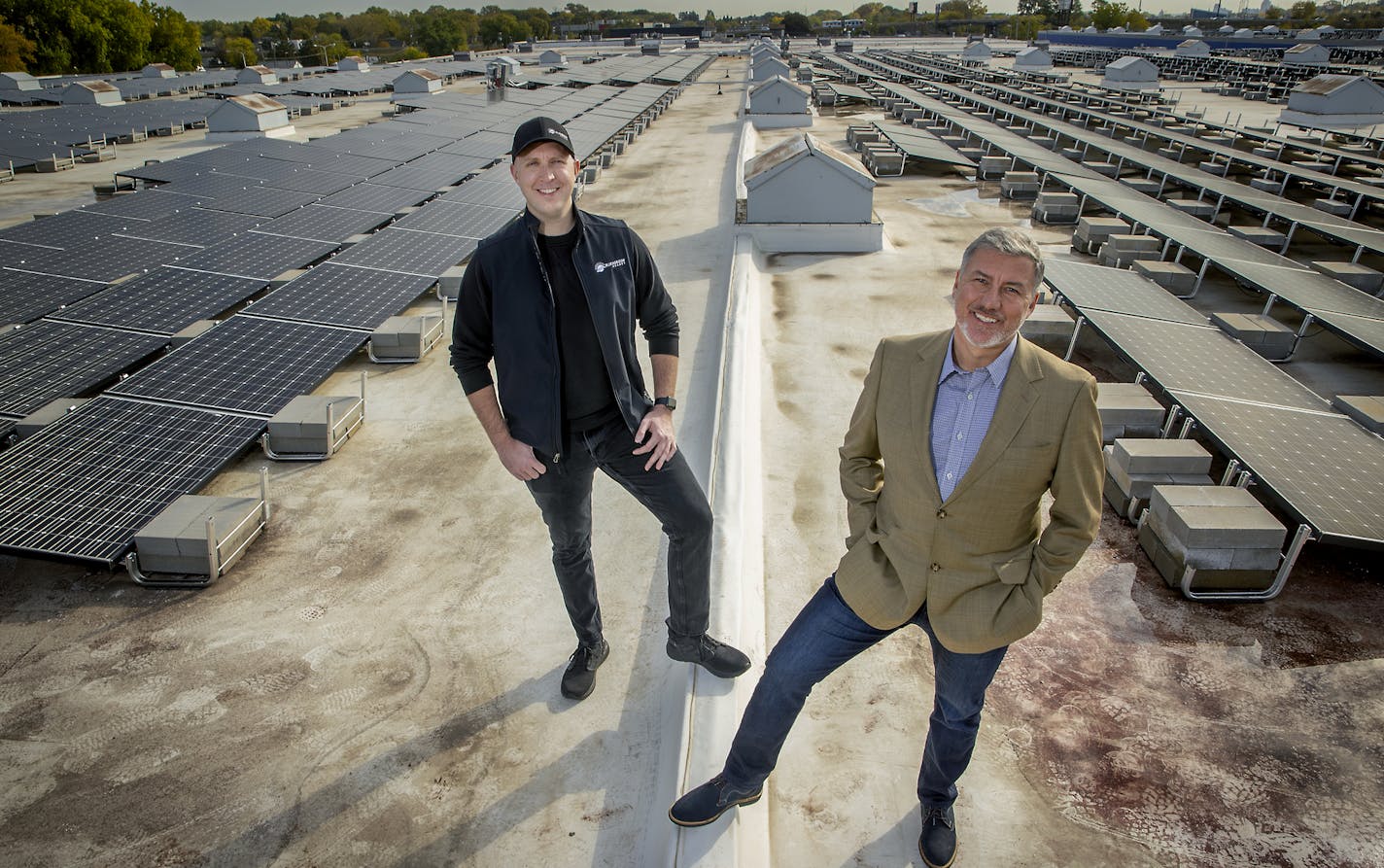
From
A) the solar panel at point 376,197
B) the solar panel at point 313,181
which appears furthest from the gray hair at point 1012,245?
the solar panel at point 313,181

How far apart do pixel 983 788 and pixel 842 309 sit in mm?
8097

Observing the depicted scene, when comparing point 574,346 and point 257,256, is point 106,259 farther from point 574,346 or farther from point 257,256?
point 574,346

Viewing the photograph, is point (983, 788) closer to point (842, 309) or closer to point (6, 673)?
point (6, 673)

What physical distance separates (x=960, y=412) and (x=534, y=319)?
2.07 m

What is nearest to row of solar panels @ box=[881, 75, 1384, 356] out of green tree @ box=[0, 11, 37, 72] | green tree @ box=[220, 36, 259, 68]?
green tree @ box=[0, 11, 37, 72]

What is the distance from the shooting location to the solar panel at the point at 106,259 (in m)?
10.5

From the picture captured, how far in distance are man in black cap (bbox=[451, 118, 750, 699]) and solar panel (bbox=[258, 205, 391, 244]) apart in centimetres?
1029

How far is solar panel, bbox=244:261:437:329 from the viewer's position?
360 inches

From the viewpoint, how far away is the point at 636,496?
417 centimetres

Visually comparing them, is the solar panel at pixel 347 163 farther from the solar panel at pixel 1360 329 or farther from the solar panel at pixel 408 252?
the solar panel at pixel 1360 329

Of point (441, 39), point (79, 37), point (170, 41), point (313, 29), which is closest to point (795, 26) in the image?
point (441, 39)

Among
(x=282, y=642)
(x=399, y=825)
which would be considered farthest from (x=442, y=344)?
(x=399, y=825)

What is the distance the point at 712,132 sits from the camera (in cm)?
2836

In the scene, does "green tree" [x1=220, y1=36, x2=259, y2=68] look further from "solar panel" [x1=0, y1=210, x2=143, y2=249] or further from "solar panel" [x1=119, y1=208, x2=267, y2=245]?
"solar panel" [x1=0, y1=210, x2=143, y2=249]
